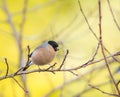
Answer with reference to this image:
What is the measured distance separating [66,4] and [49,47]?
16.0 ft

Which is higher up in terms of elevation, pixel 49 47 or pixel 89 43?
pixel 49 47

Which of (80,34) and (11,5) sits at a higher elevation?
(11,5)

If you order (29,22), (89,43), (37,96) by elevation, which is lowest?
(37,96)

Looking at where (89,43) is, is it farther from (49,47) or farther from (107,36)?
(49,47)

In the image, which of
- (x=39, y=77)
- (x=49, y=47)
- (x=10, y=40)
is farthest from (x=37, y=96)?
(x=49, y=47)

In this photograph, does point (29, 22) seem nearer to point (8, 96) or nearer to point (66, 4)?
point (66, 4)

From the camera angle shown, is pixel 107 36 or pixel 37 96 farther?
pixel 107 36

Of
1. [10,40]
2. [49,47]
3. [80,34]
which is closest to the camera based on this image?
[49,47]

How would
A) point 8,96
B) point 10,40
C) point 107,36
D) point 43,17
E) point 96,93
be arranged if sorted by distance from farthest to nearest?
point 43,17 → point 10,40 → point 107,36 → point 8,96 → point 96,93

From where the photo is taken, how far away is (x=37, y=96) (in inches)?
211

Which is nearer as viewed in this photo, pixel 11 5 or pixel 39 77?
pixel 39 77

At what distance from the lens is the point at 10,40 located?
657 cm

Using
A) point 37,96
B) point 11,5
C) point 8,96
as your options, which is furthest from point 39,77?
point 11,5

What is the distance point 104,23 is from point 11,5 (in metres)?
1.68
